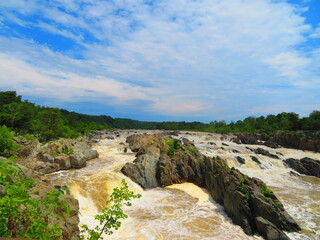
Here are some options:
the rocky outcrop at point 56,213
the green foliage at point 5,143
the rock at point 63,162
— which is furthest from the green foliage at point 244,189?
the green foliage at point 5,143

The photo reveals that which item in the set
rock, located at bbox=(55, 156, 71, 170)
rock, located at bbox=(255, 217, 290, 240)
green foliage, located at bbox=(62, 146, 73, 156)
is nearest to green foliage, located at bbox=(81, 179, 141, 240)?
Result: rock, located at bbox=(255, 217, 290, 240)

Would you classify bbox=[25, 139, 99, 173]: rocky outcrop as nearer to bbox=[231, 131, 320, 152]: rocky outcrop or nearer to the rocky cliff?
the rocky cliff

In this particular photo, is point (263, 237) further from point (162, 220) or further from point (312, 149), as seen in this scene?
point (312, 149)

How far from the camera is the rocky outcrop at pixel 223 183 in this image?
1513 cm

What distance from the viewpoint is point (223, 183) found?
2028 cm

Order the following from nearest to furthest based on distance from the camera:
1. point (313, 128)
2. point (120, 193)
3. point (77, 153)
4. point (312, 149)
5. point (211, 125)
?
point (120, 193) → point (77, 153) → point (312, 149) → point (313, 128) → point (211, 125)

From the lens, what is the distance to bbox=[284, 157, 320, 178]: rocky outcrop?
32875 millimetres

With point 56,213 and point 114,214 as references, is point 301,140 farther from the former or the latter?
point 114,214

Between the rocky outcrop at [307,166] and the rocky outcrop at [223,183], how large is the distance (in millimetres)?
19472

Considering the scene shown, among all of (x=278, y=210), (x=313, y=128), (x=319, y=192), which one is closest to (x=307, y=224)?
(x=278, y=210)

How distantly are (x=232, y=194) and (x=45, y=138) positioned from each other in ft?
130

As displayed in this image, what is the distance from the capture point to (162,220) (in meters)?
16.1

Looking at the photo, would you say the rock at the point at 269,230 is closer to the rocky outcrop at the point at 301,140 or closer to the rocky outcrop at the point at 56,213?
the rocky outcrop at the point at 56,213

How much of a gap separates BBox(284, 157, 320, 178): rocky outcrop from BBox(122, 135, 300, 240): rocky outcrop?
19.5 meters
